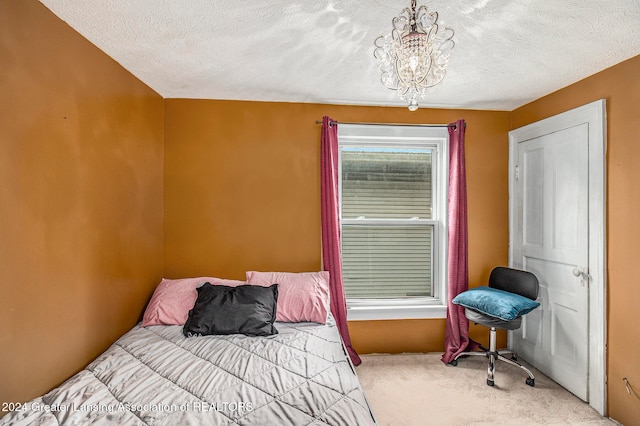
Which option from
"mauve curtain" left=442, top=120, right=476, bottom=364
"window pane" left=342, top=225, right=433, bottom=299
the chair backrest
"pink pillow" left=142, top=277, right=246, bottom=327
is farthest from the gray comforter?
the chair backrest

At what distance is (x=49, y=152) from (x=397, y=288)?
10.0ft

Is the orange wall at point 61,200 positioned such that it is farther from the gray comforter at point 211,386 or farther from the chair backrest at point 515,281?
the chair backrest at point 515,281

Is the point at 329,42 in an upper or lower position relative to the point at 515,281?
upper

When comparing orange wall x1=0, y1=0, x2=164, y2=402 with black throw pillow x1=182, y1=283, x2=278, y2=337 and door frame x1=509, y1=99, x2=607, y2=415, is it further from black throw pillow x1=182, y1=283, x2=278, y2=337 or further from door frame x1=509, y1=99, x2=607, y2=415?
door frame x1=509, y1=99, x2=607, y2=415

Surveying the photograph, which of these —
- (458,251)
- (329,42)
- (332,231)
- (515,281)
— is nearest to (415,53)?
(329,42)

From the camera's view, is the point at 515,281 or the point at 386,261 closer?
the point at 515,281

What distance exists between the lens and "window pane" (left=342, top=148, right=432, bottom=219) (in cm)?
334

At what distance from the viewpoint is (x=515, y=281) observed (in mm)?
2904

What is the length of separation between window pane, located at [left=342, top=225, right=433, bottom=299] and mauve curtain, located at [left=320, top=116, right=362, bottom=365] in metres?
0.33

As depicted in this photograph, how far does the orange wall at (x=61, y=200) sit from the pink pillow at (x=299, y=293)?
3.57 ft

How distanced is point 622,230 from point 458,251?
1210 millimetres

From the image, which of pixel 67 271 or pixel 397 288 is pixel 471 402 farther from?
pixel 67 271

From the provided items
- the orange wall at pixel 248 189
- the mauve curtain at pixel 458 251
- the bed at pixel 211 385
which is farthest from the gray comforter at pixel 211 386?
the mauve curtain at pixel 458 251

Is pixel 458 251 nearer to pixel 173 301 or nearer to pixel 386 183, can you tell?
pixel 386 183
